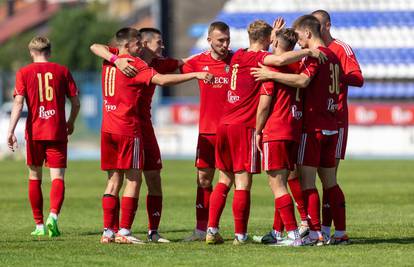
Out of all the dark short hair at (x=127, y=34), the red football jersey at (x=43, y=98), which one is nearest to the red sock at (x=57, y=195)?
the red football jersey at (x=43, y=98)

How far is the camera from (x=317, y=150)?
11219 mm

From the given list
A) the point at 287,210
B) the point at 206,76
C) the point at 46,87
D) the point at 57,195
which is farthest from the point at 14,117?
the point at 287,210

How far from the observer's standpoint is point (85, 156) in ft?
137

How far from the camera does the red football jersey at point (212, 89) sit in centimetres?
1187

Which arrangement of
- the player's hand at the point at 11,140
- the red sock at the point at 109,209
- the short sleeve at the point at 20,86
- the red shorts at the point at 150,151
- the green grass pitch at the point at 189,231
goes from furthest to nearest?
the short sleeve at the point at 20,86, the player's hand at the point at 11,140, the red shorts at the point at 150,151, the red sock at the point at 109,209, the green grass pitch at the point at 189,231

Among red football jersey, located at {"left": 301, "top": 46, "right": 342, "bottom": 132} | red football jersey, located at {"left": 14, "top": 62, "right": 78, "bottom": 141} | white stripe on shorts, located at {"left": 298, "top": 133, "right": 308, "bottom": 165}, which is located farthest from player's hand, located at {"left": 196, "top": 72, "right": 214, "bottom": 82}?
red football jersey, located at {"left": 14, "top": 62, "right": 78, "bottom": 141}

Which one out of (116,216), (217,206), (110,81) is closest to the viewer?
(217,206)

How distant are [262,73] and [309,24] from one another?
846 millimetres

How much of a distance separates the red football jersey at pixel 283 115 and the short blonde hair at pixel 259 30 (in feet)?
1.42

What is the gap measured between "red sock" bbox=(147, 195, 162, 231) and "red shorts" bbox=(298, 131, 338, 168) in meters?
1.78

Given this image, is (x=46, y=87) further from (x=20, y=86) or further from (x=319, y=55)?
(x=319, y=55)

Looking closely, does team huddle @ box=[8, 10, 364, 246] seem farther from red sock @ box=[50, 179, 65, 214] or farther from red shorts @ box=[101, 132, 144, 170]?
red sock @ box=[50, 179, 65, 214]

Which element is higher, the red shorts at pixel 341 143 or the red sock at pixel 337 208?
the red shorts at pixel 341 143

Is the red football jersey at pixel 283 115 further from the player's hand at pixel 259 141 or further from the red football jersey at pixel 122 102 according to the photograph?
the red football jersey at pixel 122 102
